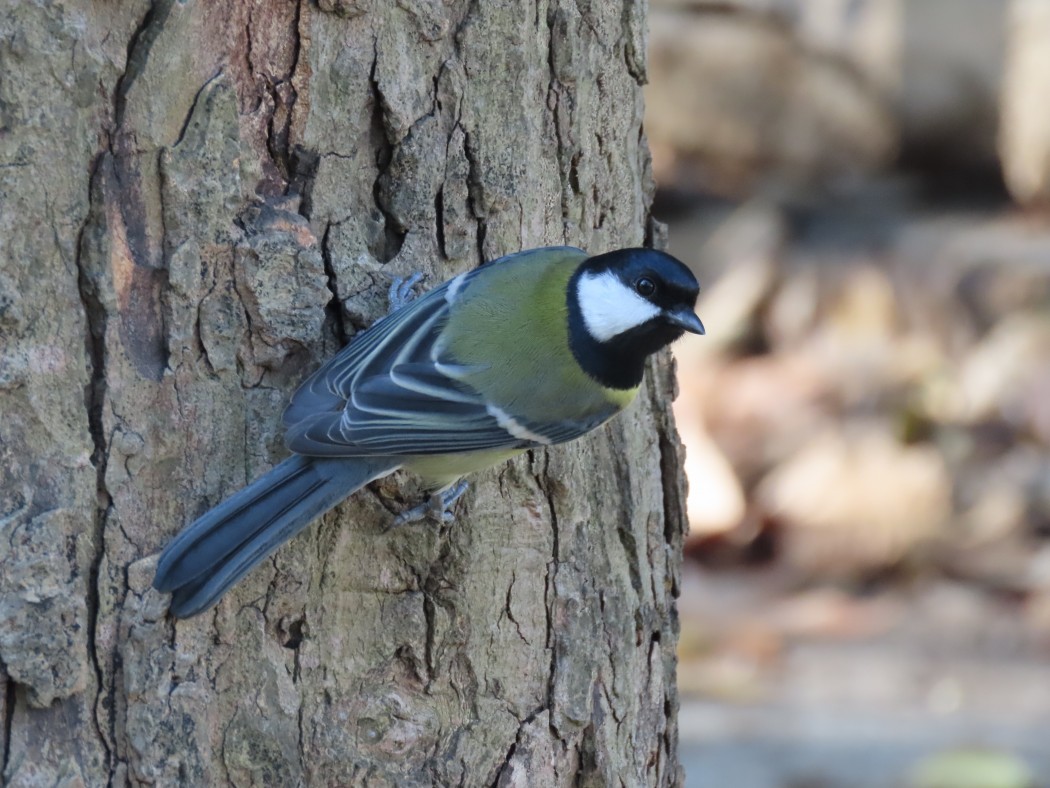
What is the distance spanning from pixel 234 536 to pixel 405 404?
395mm

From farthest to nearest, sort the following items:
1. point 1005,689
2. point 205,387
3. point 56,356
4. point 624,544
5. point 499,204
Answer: point 1005,689
point 624,544
point 499,204
point 205,387
point 56,356

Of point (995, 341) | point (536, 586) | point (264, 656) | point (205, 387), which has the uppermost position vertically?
point (995, 341)

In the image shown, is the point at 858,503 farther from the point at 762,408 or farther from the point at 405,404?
the point at 405,404

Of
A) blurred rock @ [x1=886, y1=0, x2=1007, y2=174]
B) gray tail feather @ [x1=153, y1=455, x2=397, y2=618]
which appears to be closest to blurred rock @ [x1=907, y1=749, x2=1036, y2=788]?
gray tail feather @ [x1=153, y1=455, x2=397, y2=618]

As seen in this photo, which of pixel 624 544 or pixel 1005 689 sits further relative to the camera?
pixel 1005 689

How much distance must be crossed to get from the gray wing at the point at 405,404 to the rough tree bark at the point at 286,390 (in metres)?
0.06

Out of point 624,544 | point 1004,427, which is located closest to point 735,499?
point 1004,427

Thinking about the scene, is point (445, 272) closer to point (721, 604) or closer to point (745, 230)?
point (721, 604)

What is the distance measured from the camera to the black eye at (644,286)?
2.31m

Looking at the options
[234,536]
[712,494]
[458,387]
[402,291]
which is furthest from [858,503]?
[234,536]

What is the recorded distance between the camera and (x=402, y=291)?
7.11 feet

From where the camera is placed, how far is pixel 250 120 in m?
1.99

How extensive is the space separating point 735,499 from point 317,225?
4402 millimetres

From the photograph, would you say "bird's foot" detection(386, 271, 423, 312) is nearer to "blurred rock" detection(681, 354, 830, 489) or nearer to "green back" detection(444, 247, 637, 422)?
"green back" detection(444, 247, 637, 422)
